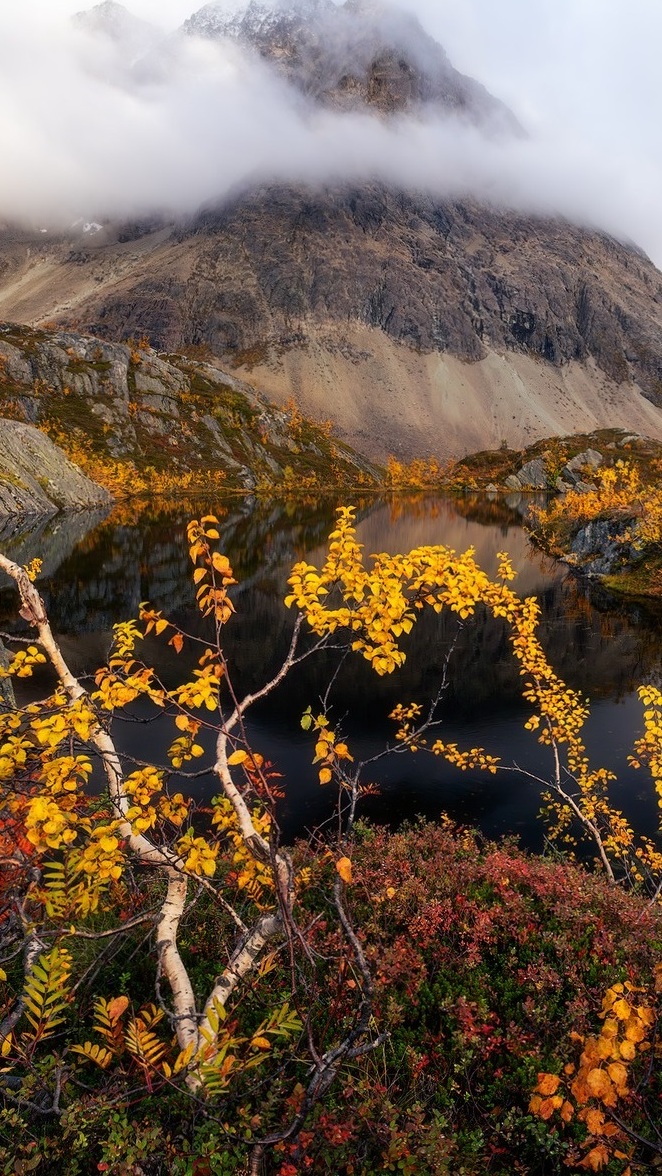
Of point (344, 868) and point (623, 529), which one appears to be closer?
point (344, 868)

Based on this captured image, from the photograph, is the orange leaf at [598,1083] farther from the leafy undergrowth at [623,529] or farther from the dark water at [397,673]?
the leafy undergrowth at [623,529]

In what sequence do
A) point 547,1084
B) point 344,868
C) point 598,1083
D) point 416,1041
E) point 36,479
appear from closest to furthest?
point 598,1083 → point 547,1084 → point 344,868 → point 416,1041 → point 36,479

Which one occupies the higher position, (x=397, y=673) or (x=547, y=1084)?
(x=547, y=1084)

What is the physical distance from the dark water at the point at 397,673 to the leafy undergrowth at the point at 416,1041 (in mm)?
4524

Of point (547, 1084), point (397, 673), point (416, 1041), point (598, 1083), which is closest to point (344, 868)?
point (547, 1084)

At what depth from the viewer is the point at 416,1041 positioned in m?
9.00

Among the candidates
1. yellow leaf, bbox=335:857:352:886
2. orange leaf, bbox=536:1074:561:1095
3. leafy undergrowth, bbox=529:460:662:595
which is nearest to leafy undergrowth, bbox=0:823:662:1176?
orange leaf, bbox=536:1074:561:1095

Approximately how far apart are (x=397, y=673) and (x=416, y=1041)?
3189cm

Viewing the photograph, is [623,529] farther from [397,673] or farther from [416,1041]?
[416,1041]

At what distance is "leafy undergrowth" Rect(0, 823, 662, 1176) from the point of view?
20.5 feet

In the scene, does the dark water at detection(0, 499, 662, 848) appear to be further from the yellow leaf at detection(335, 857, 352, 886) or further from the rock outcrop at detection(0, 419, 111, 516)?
the rock outcrop at detection(0, 419, 111, 516)

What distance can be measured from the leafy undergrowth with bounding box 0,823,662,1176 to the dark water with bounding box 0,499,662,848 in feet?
14.8

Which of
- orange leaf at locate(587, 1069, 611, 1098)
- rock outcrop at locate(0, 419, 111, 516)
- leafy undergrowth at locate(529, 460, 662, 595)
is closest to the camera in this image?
orange leaf at locate(587, 1069, 611, 1098)

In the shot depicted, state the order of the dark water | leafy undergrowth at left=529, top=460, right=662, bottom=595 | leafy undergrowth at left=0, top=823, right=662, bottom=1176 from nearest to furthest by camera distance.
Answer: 1. leafy undergrowth at left=0, top=823, right=662, bottom=1176
2. the dark water
3. leafy undergrowth at left=529, top=460, right=662, bottom=595
